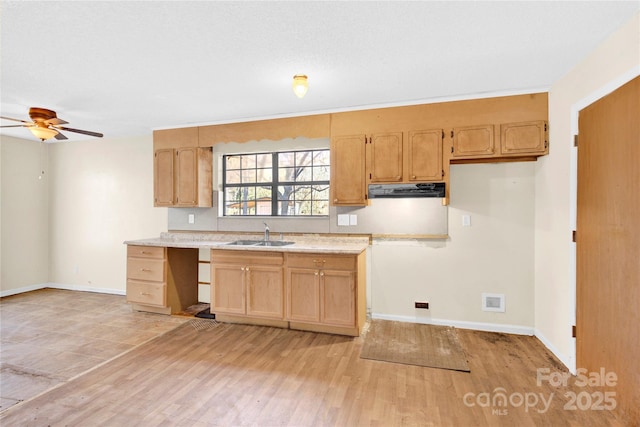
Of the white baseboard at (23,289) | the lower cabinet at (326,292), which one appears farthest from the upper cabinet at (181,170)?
the white baseboard at (23,289)

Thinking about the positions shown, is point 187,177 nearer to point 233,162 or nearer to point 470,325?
point 233,162

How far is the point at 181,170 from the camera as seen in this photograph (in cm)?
397

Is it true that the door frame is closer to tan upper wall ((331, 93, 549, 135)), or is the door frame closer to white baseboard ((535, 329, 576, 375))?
white baseboard ((535, 329, 576, 375))

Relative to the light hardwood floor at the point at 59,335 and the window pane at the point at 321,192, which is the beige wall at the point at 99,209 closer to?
the light hardwood floor at the point at 59,335

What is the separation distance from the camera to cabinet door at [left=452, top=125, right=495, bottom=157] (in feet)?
9.70

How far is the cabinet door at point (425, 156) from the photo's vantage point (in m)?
3.08

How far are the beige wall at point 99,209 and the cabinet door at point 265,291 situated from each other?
2029mm

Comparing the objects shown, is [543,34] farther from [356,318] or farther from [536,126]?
[356,318]

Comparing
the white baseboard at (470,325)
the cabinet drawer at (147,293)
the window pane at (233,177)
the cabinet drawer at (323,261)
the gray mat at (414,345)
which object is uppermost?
the window pane at (233,177)

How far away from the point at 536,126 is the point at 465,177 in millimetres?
768

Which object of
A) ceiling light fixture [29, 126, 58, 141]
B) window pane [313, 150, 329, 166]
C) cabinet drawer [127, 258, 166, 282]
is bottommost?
cabinet drawer [127, 258, 166, 282]

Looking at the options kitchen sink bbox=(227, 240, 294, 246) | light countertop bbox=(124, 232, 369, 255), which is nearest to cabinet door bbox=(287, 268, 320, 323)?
light countertop bbox=(124, 232, 369, 255)

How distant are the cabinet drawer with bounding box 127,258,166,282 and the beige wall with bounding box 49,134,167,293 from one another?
815mm

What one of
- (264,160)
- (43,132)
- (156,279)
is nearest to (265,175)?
(264,160)
